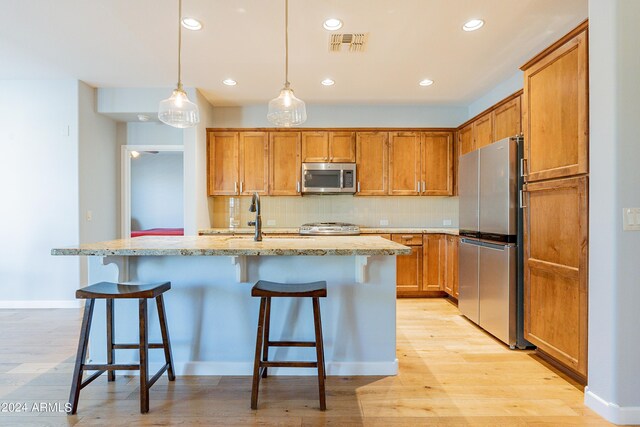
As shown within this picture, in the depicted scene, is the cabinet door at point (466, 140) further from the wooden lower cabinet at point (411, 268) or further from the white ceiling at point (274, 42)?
the wooden lower cabinet at point (411, 268)

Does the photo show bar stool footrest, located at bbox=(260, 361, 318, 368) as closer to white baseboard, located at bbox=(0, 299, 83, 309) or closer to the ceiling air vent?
the ceiling air vent

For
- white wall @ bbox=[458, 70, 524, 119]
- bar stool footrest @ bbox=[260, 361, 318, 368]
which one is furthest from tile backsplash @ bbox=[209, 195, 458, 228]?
bar stool footrest @ bbox=[260, 361, 318, 368]

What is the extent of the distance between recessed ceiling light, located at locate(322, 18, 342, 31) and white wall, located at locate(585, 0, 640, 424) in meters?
1.66

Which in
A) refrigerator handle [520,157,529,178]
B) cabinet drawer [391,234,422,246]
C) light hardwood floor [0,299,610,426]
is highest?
→ refrigerator handle [520,157,529,178]

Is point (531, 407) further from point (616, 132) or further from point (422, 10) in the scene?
point (422, 10)

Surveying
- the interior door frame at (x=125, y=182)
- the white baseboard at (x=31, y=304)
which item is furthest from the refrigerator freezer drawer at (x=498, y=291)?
the white baseboard at (x=31, y=304)

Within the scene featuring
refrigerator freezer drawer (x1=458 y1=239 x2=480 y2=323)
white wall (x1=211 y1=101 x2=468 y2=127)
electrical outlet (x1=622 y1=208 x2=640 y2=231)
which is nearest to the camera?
electrical outlet (x1=622 y1=208 x2=640 y2=231)

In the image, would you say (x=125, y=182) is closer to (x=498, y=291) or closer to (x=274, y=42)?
(x=274, y=42)

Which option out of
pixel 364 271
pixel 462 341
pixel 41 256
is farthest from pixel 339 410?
pixel 41 256

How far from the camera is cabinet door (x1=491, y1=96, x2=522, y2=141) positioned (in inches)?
127

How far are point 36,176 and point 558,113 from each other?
5.03 m

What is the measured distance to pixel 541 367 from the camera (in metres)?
2.43

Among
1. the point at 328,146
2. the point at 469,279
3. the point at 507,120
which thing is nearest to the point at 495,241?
the point at 469,279

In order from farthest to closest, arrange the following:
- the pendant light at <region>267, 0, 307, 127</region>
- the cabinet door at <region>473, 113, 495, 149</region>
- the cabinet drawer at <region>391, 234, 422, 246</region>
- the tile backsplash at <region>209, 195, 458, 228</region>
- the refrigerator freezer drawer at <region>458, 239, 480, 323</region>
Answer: the tile backsplash at <region>209, 195, 458, 228</region> → the cabinet drawer at <region>391, 234, 422, 246</region> → the cabinet door at <region>473, 113, 495, 149</region> → the refrigerator freezer drawer at <region>458, 239, 480, 323</region> → the pendant light at <region>267, 0, 307, 127</region>
